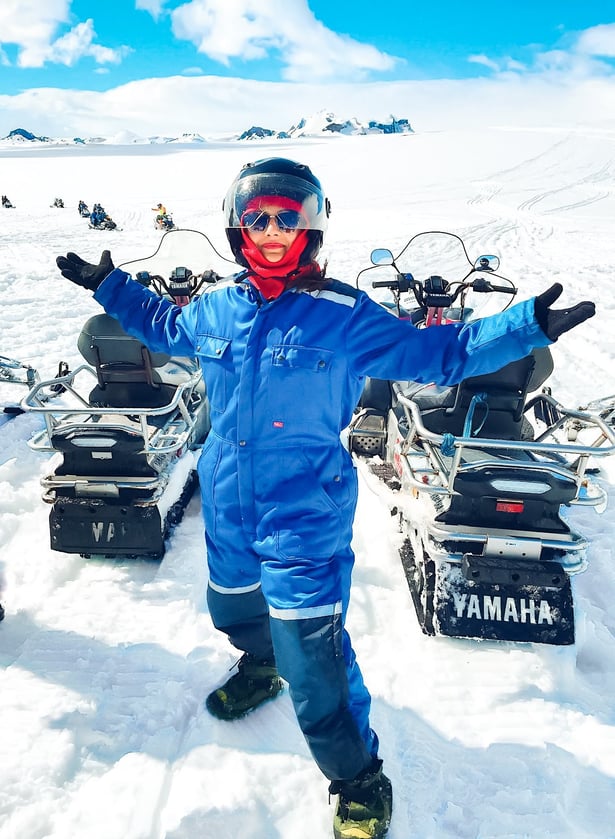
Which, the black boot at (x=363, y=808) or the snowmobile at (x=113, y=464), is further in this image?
the snowmobile at (x=113, y=464)

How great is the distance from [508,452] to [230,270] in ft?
20.2

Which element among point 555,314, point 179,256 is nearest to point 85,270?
point 555,314

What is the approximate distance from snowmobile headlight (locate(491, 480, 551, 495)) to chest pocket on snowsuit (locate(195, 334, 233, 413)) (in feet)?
4.37

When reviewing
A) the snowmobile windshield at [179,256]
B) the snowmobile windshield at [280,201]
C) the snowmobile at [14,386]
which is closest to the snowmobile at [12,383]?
the snowmobile at [14,386]

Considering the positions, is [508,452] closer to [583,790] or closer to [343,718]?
[583,790]

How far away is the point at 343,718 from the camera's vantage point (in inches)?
69.2

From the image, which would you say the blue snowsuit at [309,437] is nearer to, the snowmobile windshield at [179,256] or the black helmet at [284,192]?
the black helmet at [284,192]

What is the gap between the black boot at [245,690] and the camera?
2232 millimetres

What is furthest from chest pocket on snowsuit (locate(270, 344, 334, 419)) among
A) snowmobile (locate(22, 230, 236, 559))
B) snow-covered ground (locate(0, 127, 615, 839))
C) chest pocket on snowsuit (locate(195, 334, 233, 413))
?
snow-covered ground (locate(0, 127, 615, 839))

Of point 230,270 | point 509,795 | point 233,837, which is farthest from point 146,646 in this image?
point 230,270

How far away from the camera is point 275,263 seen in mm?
1782

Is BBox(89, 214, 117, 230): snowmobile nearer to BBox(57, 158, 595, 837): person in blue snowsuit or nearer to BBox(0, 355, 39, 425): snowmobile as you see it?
BBox(0, 355, 39, 425): snowmobile

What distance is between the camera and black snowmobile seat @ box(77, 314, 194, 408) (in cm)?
334

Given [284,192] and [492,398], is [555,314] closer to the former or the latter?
[284,192]
